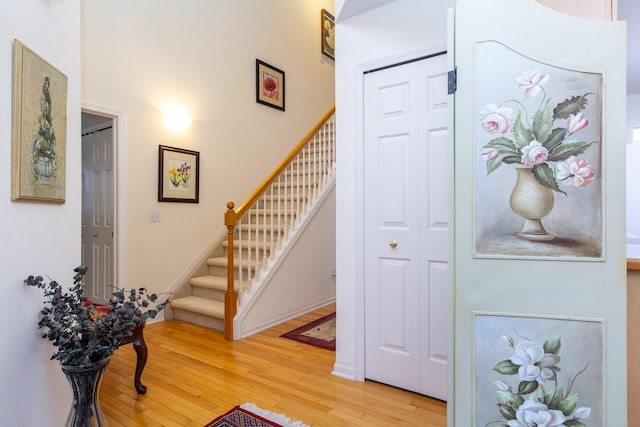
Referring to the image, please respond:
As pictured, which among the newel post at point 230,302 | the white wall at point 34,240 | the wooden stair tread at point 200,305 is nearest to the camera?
the white wall at point 34,240

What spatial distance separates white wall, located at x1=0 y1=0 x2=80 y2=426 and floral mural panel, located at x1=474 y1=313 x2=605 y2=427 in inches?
71.3

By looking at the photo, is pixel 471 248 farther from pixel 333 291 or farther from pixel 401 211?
pixel 333 291

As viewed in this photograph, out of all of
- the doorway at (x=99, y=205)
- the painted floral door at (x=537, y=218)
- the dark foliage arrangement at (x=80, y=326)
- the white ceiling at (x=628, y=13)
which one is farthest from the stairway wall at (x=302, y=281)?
the painted floral door at (x=537, y=218)

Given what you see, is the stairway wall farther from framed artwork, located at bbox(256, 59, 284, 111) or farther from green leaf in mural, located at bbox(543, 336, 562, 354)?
green leaf in mural, located at bbox(543, 336, 562, 354)

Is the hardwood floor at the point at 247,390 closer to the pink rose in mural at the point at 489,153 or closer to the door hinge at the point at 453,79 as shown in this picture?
the pink rose in mural at the point at 489,153

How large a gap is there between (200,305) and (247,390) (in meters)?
1.52

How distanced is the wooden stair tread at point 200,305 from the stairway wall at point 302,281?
34 cm

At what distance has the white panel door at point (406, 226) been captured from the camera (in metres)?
2.09

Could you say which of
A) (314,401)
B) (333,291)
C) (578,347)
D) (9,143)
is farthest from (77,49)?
(333,291)

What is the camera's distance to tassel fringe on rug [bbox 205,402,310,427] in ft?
6.11

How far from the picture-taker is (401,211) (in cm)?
222

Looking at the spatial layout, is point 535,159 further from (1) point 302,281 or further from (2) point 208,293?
(2) point 208,293

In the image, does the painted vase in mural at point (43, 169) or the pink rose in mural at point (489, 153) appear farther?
the painted vase in mural at point (43, 169)

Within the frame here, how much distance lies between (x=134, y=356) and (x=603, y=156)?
3236mm
